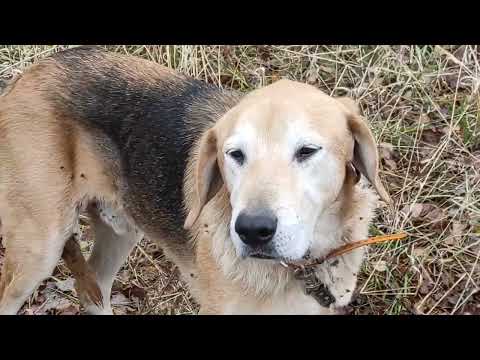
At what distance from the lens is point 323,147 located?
12.5 feet

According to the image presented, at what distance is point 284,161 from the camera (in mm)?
3705

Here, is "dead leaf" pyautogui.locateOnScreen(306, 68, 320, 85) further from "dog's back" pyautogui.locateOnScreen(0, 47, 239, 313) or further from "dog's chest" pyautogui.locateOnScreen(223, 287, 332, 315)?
"dog's chest" pyautogui.locateOnScreen(223, 287, 332, 315)

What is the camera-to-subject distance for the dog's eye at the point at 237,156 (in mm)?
3846

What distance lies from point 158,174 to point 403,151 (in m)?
2.67

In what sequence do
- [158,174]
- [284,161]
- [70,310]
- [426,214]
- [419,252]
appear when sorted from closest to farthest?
[284,161] < [158,174] < [419,252] < [426,214] < [70,310]

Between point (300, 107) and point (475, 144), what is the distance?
327 cm

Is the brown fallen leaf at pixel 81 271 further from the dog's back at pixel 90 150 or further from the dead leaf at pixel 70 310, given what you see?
the dead leaf at pixel 70 310

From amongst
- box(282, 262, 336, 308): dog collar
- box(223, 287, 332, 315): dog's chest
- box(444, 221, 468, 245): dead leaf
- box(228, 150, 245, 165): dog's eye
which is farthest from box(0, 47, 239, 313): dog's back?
box(444, 221, 468, 245): dead leaf

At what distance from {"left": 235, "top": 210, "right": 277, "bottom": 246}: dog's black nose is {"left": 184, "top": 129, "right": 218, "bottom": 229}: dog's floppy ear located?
27.9 inches

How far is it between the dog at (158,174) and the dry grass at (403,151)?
1.61 m

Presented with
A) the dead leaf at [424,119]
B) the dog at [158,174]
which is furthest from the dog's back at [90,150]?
the dead leaf at [424,119]

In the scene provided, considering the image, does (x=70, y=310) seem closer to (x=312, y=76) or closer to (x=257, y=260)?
(x=257, y=260)

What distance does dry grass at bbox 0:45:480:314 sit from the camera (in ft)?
20.0

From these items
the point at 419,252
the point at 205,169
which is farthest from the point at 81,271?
the point at 419,252
